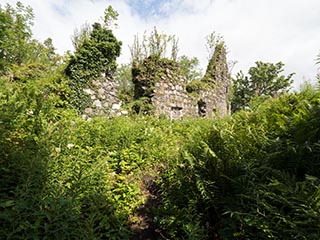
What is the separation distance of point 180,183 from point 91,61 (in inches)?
224

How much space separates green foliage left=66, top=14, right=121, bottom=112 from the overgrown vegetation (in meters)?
3.10

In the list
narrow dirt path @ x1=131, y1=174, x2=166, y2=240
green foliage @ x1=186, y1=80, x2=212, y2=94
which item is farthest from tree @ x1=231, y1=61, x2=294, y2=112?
narrow dirt path @ x1=131, y1=174, x2=166, y2=240

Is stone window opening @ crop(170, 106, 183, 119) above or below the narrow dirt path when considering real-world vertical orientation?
above

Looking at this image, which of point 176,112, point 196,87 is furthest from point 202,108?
point 176,112

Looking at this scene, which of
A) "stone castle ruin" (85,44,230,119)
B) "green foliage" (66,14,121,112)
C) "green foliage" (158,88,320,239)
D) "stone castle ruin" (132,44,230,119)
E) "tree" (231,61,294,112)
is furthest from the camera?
"tree" (231,61,294,112)

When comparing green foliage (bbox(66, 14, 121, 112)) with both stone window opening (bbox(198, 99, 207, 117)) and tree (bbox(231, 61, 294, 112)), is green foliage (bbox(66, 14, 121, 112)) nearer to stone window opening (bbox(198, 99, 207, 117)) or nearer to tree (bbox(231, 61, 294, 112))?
stone window opening (bbox(198, 99, 207, 117))

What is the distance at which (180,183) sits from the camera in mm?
2779

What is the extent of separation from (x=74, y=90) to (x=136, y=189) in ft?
15.1

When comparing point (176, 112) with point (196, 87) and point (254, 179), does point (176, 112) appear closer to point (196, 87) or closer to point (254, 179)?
point (196, 87)

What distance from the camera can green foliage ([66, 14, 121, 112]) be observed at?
22.4 feet

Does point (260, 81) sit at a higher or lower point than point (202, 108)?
higher

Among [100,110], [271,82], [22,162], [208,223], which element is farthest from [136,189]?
[271,82]

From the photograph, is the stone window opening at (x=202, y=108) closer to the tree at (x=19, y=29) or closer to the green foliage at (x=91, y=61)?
the green foliage at (x=91, y=61)

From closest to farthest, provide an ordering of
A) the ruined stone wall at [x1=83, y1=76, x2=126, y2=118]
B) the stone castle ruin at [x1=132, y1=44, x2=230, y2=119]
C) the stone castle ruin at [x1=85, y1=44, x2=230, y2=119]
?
the ruined stone wall at [x1=83, y1=76, x2=126, y2=118] → the stone castle ruin at [x1=85, y1=44, x2=230, y2=119] → the stone castle ruin at [x1=132, y1=44, x2=230, y2=119]
